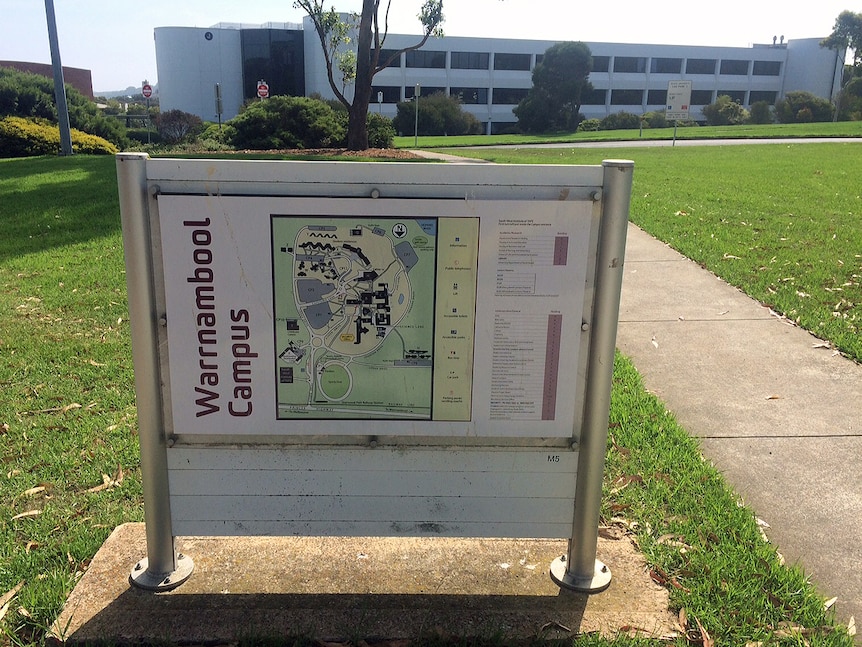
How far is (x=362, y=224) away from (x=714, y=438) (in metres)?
2.65

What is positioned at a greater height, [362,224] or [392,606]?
[362,224]

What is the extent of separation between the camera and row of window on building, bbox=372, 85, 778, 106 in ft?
209

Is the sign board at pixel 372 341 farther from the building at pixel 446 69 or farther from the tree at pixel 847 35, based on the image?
the tree at pixel 847 35

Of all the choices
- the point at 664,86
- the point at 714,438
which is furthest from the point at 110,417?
the point at 664,86

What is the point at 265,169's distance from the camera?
2260mm

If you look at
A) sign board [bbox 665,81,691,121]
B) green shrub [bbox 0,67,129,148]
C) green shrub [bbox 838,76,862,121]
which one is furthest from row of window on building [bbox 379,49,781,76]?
sign board [bbox 665,81,691,121]

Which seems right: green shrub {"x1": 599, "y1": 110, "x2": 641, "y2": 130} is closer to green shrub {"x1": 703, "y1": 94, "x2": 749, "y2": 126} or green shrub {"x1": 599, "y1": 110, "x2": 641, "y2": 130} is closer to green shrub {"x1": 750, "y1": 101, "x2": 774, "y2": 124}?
green shrub {"x1": 703, "y1": 94, "x2": 749, "y2": 126}

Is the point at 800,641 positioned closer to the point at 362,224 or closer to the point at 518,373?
the point at 518,373

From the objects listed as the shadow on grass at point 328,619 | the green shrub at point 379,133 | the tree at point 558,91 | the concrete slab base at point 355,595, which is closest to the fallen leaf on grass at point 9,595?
the concrete slab base at point 355,595

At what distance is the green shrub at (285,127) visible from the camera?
26.1 m

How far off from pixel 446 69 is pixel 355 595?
65459mm

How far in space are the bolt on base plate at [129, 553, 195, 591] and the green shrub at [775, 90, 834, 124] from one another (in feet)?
197

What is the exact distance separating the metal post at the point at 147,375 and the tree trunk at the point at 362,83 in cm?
2228

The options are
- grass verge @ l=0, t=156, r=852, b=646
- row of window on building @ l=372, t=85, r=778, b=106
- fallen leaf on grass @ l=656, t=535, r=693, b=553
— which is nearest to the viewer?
grass verge @ l=0, t=156, r=852, b=646
